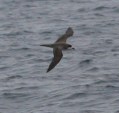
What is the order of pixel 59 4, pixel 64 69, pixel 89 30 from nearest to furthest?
pixel 64 69 < pixel 89 30 < pixel 59 4

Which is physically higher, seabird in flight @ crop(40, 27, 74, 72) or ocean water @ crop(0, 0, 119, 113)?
seabird in flight @ crop(40, 27, 74, 72)

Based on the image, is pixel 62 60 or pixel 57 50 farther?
pixel 62 60

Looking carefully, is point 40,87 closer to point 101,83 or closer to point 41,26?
point 101,83

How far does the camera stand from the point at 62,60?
2888 cm

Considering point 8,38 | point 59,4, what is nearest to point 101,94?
point 8,38

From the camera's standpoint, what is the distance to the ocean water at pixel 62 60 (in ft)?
79.8

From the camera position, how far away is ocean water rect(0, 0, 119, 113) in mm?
24312

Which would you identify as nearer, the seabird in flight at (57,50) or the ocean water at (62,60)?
the seabird in flight at (57,50)

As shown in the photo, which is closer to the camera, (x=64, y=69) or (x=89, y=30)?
(x=64, y=69)

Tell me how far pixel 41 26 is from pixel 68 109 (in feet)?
35.8

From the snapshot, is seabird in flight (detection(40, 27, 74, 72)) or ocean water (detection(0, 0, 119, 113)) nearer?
seabird in flight (detection(40, 27, 74, 72))

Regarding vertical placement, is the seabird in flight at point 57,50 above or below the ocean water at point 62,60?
above

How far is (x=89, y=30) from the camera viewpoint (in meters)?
32.7

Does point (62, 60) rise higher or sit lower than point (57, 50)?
lower
